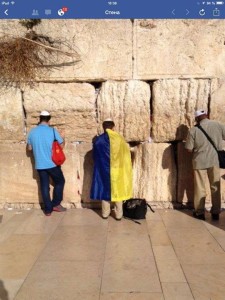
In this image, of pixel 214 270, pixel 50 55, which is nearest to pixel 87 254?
pixel 214 270

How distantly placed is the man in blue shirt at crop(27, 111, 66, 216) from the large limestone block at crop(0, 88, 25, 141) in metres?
0.45

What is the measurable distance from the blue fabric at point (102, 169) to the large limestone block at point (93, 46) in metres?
1.25

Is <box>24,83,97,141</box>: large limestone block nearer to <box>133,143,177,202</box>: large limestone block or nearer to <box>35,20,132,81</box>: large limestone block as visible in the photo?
<box>35,20,132,81</box>: large limestone block

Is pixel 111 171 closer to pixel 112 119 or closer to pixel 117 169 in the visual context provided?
pixel 117 169

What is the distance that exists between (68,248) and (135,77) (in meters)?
3.02

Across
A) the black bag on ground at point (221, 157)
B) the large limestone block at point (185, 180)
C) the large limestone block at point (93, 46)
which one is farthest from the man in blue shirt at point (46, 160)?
the black bag on ground at point (221, 157)

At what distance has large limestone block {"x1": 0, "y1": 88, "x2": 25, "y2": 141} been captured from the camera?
19.0 feet

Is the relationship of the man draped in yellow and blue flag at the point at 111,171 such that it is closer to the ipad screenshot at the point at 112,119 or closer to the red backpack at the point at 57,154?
the ipad screenshot at the point at 112,119

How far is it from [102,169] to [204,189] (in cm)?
162

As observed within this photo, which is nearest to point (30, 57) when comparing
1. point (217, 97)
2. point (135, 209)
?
point (135, 209)

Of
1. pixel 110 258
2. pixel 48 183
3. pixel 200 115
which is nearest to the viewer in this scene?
pixel 110 258

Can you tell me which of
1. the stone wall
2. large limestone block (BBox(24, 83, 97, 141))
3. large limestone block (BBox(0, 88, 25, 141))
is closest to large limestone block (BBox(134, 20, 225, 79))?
the stone wall

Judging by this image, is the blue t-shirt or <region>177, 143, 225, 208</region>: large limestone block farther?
<region>177, 143, 225, 208</region>: large limestone block

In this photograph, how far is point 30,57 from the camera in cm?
570
